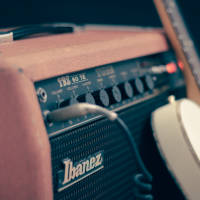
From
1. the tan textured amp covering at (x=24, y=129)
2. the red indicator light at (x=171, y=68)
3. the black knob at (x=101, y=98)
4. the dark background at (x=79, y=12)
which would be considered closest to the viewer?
the tan textured amp covering at (x=24, y=129)

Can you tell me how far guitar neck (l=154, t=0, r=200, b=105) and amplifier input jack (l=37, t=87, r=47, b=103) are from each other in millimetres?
482

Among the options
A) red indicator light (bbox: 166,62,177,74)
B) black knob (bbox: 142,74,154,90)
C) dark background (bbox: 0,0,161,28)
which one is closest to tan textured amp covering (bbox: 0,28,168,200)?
black knob (bbox: 142,74,154,90)

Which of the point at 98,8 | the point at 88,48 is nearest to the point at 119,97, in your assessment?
the point at 88,48

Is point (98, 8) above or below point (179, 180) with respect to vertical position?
above

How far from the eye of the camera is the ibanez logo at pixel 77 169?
1.23 ft

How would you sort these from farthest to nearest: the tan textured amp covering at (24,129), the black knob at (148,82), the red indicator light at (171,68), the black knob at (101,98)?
the red indicator light at (171,68), the black knob at (148,82), the black knob at (101,98), the tan textured amp covering at (24,129)

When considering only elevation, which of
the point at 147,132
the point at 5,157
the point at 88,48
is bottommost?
the point at 147,132

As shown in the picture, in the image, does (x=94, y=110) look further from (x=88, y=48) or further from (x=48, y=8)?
(x=48, y=8)

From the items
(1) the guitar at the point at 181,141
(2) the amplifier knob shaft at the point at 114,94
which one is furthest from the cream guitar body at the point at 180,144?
(2) the amplifier knob shaft at the point at 114,94

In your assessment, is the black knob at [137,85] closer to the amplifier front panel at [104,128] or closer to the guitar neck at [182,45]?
the amplifier front panel at [104,128]

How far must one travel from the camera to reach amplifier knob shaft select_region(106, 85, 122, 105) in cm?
46

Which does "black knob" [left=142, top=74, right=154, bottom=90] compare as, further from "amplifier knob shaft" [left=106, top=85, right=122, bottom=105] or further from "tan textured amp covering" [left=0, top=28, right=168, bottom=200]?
"tan textured amp covering" [left=0, top=28, right=168, bottom=200]

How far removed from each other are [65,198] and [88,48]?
0.27 meters

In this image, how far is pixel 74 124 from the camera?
0.40m
